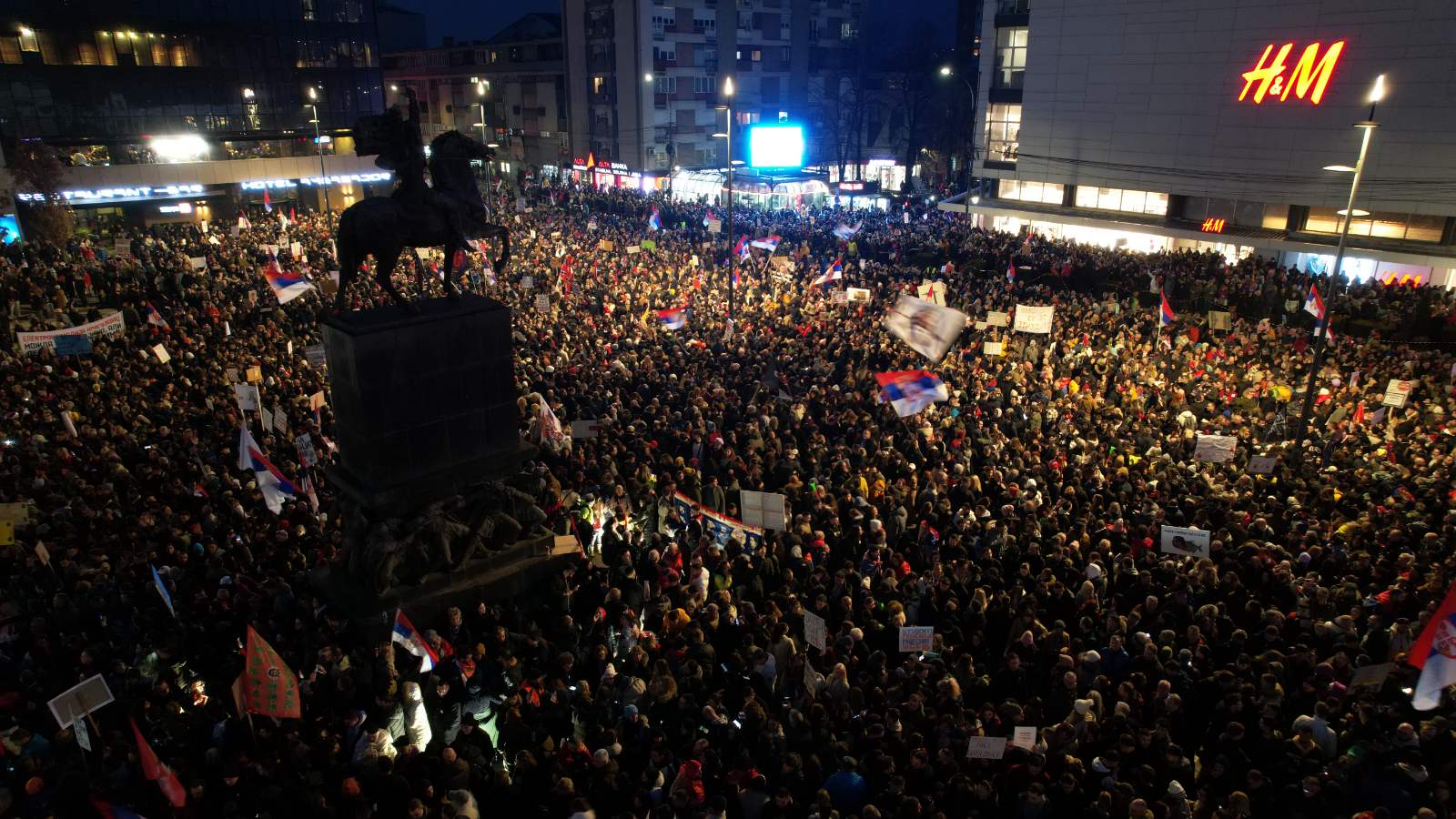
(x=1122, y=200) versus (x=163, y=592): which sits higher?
(x=1122, y=200)

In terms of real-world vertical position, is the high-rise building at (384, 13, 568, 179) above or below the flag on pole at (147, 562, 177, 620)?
above

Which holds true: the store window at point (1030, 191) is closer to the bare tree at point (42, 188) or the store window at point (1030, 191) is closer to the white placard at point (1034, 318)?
the white placard at point (1034, 318)

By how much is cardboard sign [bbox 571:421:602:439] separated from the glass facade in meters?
47.0

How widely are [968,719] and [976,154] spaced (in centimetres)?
4102

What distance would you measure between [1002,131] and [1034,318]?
26779mm

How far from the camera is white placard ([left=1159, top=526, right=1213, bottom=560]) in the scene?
36.8 ft

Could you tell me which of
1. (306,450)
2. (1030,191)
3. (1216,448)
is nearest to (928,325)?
(1216,448)

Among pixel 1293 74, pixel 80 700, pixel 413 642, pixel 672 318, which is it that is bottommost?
pixel 413 642

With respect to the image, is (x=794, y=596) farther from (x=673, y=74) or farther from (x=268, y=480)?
(x=673, y=74)

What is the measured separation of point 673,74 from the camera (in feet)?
214

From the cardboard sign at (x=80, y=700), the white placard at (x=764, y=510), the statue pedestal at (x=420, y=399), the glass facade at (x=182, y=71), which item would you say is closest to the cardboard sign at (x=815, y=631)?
the white placard at (x=764, y=510)

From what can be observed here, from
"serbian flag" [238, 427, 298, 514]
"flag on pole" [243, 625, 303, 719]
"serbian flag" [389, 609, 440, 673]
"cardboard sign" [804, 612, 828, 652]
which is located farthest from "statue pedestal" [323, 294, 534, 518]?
"cardboard sign" [804, 612, 828, 652]

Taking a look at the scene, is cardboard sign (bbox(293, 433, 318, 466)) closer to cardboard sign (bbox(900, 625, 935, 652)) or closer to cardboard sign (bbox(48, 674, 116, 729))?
cardboard sign (bbox(48, 674, 116, 729))

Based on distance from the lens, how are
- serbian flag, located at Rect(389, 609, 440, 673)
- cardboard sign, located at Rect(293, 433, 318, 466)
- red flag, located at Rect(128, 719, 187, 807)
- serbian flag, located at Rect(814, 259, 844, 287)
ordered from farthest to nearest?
serbian flag, located at Rect(814, 259, 844, 287) < cardboard sign, located at Rect(293, 433, 318, 466) < serbian flag, located at Rect(389, 609, 440, 673) < red flag, located at Rect(128, 719, 187, 807)
